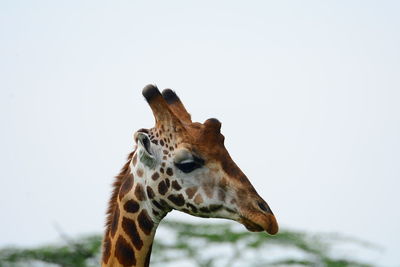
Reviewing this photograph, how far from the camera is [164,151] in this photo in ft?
23.1

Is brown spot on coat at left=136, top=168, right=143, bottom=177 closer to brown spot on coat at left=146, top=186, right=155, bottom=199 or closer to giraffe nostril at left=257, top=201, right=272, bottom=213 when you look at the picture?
brown spot on coat at left=146, top=186, right=155, bottom=199

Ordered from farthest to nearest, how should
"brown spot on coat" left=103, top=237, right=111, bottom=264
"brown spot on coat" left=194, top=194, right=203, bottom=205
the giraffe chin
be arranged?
"brown spot on coat" left=103, top=237, right=111, bottom=264, "brown spot on coat" left=194, top=194, right=203, bottom=205, the giraffe chin

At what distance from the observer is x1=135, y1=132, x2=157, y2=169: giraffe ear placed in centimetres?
696

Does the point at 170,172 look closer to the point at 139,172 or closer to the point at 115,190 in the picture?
the point at 139,172

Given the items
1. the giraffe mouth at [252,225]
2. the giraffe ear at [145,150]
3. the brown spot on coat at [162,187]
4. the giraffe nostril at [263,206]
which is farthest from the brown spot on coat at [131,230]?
the giraffe nostril at [263,206]

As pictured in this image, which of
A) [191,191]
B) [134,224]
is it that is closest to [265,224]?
[191,191]

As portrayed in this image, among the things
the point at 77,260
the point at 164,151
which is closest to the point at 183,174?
the point at 164,151

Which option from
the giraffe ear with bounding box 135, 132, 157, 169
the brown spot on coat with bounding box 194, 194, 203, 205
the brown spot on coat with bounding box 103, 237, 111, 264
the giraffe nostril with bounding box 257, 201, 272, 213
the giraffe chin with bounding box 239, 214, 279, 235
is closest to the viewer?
the giraffe chin with bounding box 239, 214, 279, 235

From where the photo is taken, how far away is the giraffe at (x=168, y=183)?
682cm

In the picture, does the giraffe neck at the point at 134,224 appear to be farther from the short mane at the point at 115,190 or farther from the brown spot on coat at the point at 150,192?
the short mane at the point at 115,190

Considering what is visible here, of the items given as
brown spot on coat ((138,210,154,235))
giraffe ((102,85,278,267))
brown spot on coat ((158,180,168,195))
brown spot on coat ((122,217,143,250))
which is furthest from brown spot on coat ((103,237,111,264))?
brown spot on coat ((158,180,168,195))

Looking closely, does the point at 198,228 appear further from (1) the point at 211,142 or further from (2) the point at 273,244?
(1) the point at 211,142

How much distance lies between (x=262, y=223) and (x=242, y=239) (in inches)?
535

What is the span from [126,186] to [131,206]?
0.56 ft
